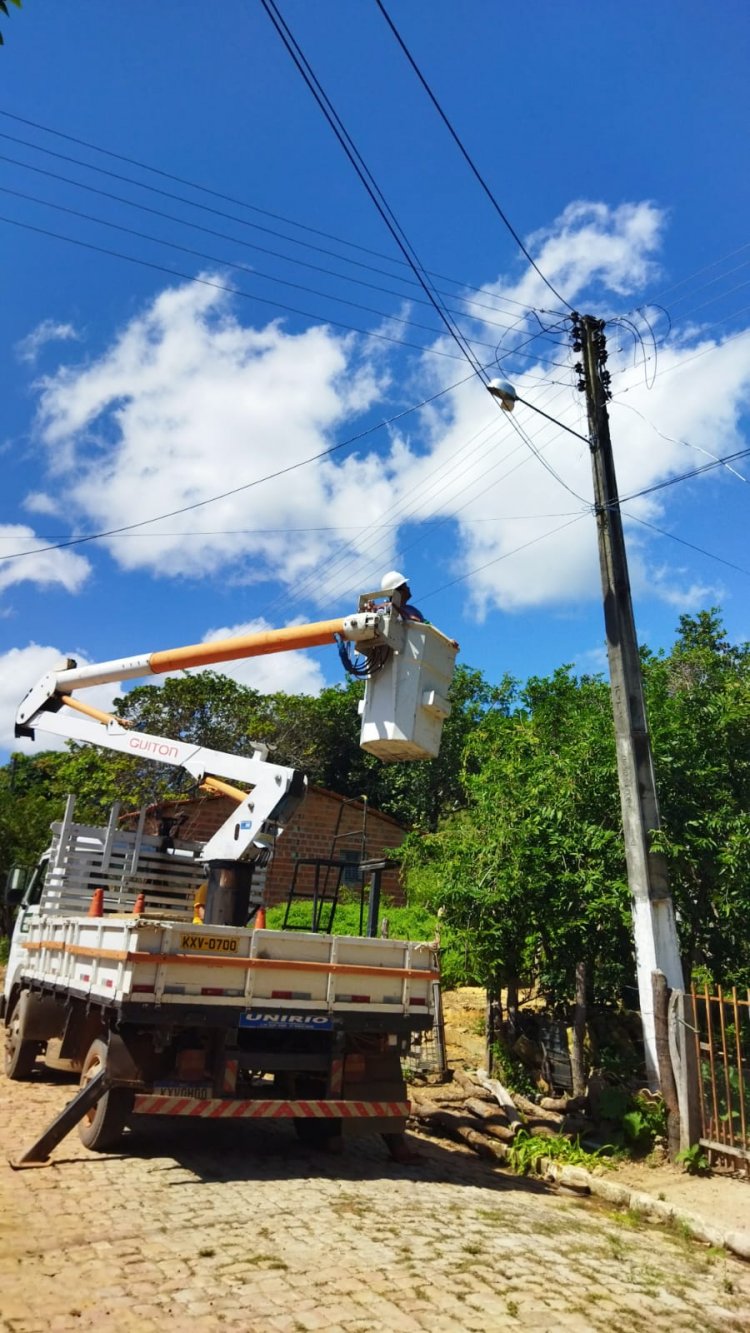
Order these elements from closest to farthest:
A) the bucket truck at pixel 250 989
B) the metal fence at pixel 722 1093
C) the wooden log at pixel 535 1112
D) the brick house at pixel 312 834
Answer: the bucket truck at pixel 250 989
the metal fence at pixel 722 1093
the wooden log at pixel 535 1112
the brick house at pixel 312 834

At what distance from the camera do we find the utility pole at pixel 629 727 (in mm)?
8977

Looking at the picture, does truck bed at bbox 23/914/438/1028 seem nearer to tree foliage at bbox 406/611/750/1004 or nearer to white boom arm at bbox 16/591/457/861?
white boom arm at bbox 16/591/457/861

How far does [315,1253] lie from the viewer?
4930 mm

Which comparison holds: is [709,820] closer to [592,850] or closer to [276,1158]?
[592,850]

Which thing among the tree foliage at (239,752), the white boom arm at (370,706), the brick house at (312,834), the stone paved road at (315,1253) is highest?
the tree foliage at (239,752)

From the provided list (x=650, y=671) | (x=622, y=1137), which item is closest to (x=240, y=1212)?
(x=622, y=1137)

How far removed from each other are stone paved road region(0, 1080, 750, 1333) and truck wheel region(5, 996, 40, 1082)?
8.44 feet

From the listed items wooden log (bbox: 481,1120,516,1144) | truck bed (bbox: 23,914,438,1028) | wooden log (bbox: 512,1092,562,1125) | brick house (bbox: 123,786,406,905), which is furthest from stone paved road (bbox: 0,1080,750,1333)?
brick house (bbox: 123,786,406,905)

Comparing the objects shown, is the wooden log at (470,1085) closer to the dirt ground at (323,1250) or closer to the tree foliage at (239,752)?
the dirt ground at (323,1250)

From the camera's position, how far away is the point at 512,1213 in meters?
6.27

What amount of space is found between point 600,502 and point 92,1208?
857cm

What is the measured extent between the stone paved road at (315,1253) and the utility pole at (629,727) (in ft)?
8.13

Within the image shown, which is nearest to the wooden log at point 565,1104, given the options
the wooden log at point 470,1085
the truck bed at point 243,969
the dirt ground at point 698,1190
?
the wooden log at point 470,1085

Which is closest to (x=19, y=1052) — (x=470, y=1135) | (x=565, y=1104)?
(x=470, y=1135)
